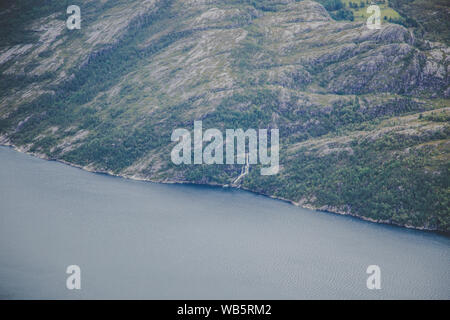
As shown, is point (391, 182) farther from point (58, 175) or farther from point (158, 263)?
point (58, 175)
